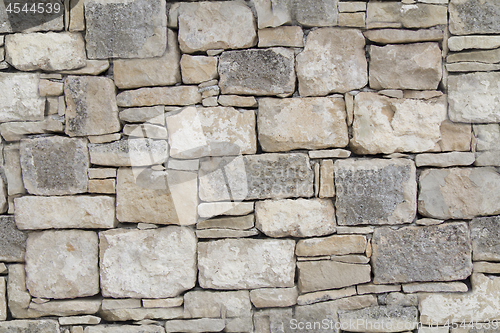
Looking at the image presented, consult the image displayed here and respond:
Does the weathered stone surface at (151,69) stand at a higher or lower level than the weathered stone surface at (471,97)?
higher

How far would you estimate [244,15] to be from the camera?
80.7 inches

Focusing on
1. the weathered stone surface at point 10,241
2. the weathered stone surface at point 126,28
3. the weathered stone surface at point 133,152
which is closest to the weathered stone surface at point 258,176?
the weathered stone surface at point 133,152

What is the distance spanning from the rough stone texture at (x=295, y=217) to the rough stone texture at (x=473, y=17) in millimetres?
1355

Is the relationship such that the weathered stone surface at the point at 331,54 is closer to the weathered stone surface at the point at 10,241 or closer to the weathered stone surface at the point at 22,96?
the weathered stone surface at the point at 22,96

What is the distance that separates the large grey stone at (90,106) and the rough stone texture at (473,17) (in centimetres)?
215

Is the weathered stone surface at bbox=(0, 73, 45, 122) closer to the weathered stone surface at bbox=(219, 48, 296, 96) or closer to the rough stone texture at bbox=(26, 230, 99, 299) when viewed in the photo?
the rough stone texture at bbox=(26, 230, 99, 299)

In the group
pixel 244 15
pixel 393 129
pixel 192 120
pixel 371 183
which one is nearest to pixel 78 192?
pixel 192 120

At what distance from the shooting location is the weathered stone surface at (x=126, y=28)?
2035 mm

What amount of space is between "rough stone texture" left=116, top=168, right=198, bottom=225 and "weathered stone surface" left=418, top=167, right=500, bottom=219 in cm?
145

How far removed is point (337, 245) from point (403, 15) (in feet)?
4.83

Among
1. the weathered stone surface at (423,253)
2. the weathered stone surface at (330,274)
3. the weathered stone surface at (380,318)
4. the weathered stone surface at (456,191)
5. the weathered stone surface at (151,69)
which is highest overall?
the weathered stone surface at (151,69)

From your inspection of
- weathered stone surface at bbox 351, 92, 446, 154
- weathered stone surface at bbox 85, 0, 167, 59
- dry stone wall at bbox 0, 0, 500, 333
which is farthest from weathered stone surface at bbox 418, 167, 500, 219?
weathered stone surface at bbox 85, 0, 167, 59

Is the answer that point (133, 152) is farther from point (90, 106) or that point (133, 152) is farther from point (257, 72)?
point (257, 72)

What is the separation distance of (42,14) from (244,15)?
1.24 metres
